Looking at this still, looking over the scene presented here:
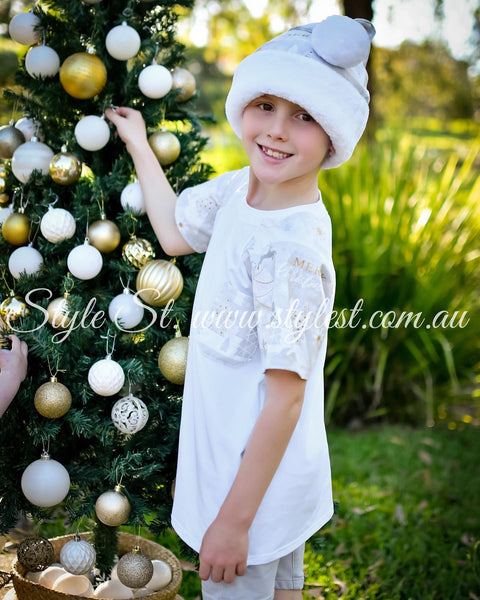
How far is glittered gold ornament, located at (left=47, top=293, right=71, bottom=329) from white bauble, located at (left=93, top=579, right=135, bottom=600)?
0.83 metres

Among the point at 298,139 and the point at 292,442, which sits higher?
the point at 298,139

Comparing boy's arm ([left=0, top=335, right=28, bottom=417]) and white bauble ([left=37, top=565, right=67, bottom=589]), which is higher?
boy's arm ([left=0, top=335, right=28, bottom=417])

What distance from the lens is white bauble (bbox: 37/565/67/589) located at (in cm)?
195

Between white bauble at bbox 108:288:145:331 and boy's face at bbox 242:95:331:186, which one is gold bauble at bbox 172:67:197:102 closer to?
boy's face at bbox 242:95:331:186

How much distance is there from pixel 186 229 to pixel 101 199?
10.8 inches

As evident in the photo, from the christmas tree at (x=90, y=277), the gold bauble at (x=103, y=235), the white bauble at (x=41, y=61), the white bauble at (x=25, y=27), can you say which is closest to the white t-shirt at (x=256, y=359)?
the christmas tree at (x=90, y=277)

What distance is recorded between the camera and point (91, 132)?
1789mm

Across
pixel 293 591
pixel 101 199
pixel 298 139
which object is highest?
pixel 298 139

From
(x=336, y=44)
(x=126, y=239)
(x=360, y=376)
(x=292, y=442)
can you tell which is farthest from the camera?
(x=360, y=376)

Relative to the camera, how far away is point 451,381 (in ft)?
14.3

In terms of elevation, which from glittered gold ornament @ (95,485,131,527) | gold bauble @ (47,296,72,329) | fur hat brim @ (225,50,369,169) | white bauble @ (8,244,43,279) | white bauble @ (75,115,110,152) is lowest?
glittered gold ornament @ (95,485,131,527)

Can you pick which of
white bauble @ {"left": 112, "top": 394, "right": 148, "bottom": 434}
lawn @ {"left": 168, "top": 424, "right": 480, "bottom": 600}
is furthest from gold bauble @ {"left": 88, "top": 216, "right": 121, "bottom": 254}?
lawn @ {"left": 168, "top": 424, "right": 480, "bottom": 600}

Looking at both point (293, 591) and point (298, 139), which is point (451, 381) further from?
point (298, 139)

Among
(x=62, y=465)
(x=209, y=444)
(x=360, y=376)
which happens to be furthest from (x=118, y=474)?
(x=360, y=376)
